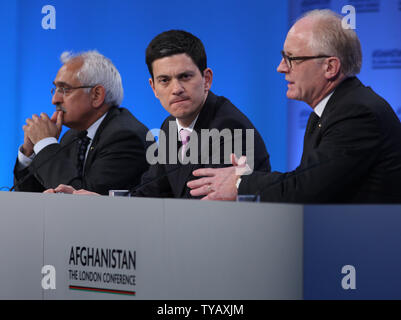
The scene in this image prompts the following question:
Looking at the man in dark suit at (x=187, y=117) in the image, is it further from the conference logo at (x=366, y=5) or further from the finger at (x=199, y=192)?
the conference logo at (x=366, y=5)

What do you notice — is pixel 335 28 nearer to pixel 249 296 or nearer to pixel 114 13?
pixel 249 296

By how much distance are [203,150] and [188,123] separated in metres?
0.26

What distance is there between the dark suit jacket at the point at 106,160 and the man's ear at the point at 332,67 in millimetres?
1295

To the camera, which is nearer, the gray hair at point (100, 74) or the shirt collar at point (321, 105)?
the shirt collar at point (321, 105)

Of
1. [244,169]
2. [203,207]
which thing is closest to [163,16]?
[244,169]

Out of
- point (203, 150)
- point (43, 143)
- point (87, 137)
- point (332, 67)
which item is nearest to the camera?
point (332, 67)

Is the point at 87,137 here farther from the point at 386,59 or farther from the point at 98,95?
the point at 386,59

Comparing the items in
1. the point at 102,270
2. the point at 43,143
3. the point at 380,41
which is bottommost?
the point at 102,270

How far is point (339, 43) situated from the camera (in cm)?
287

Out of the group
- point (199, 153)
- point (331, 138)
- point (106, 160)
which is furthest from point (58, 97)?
point (331, 138)

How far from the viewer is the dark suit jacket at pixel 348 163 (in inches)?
94.3

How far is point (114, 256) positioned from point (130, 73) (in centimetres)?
225

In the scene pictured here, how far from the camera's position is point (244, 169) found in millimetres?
2648

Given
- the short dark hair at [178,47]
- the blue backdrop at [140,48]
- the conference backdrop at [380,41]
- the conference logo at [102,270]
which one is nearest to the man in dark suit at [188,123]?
the short dark hair at [178,47]
